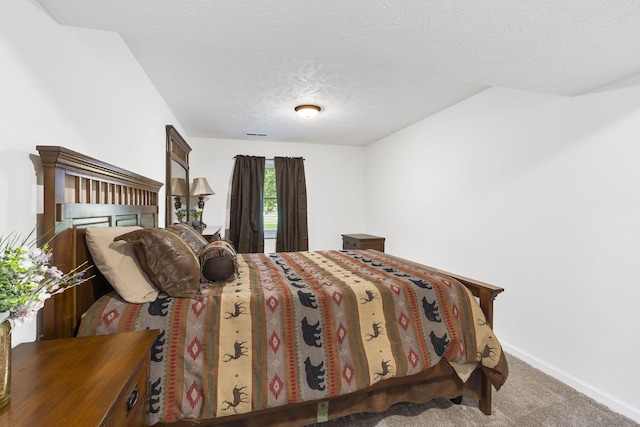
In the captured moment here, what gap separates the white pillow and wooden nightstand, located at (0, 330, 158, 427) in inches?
12.8


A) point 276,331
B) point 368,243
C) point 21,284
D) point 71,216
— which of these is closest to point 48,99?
point 71,216

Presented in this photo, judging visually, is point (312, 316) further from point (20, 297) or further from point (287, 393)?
point (20, 297)

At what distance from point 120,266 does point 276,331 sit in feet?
2.80

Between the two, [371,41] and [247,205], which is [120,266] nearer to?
[371,41]

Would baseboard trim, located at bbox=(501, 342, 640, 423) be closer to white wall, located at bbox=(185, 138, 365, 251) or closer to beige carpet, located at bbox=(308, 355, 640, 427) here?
beige carpet, located at bbox=(308, 355, 640, 427)

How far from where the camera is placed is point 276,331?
57.0 inches

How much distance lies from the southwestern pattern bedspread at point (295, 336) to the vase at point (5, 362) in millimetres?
591

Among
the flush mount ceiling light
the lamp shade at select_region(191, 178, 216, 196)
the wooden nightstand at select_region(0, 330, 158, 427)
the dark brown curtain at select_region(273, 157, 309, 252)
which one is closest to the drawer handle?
the wooden nightstand at select_region(0, 330, 158, 427)

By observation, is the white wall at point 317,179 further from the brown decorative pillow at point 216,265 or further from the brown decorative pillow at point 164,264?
the brown decorative pillow at point 164,264

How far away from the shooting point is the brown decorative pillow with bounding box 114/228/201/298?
145cm

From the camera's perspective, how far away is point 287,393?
1375mm

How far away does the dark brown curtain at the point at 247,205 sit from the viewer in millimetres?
4742

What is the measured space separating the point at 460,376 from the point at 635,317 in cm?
122

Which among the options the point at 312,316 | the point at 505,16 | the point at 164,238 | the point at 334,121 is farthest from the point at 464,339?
the point at 334,121
